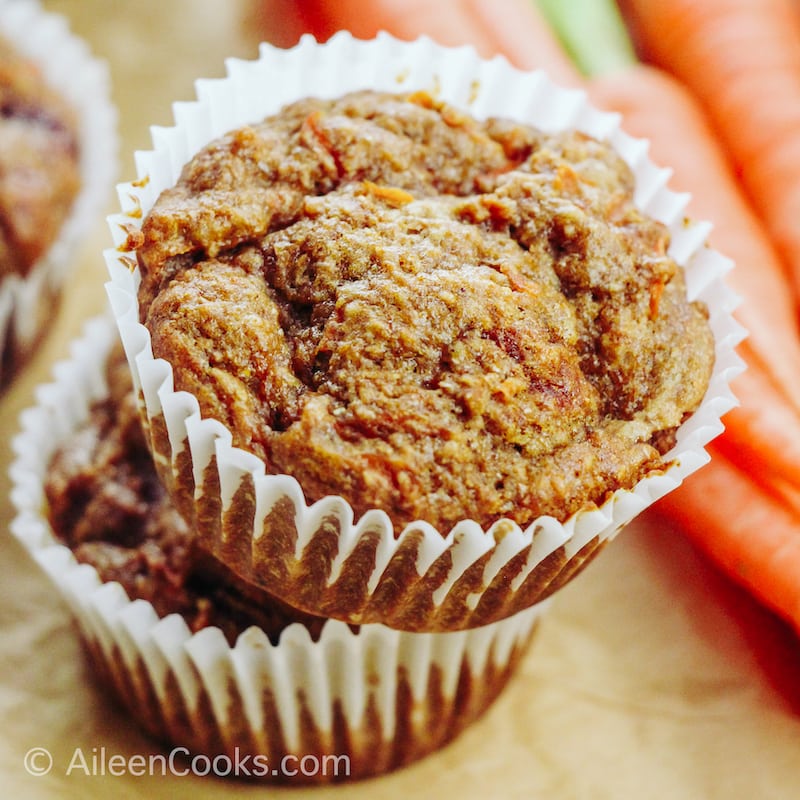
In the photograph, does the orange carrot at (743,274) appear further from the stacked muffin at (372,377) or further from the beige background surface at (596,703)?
the stacked muffin at (372,377)

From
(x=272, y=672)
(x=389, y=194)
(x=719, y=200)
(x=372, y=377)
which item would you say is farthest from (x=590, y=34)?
(x=272, y=672)

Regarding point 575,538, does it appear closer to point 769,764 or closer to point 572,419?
point 572,419

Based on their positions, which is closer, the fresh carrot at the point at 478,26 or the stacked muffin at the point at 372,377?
the stacked muffin at the point at 372,377

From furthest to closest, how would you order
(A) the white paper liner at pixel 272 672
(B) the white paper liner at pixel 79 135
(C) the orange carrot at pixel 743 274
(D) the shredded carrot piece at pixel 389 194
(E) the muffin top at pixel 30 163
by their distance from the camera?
(B) the white paper liner at pixel 79 135, (E) the muffin top at pixel 30 163, (C) the orange carrot at pixel 743 274, (A) the white paper liner at pixel 272 672, (D) the shredded carrot piece at pixel 389 194

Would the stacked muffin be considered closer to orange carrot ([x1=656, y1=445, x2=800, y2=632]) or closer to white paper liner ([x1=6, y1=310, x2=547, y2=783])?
white paper liner ([x1=6, y1=310, x2=547, y2=783])

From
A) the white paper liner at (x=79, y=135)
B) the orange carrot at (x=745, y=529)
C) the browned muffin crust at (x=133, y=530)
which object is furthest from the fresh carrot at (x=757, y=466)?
the white paper liner at (x=79, y=135)

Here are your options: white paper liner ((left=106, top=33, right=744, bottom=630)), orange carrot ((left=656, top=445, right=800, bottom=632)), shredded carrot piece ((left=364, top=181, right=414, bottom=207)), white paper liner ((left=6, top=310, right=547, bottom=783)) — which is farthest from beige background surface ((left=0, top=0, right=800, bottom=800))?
shredded carrot piece ((left=364, top=181, right=414, bottom=207))
